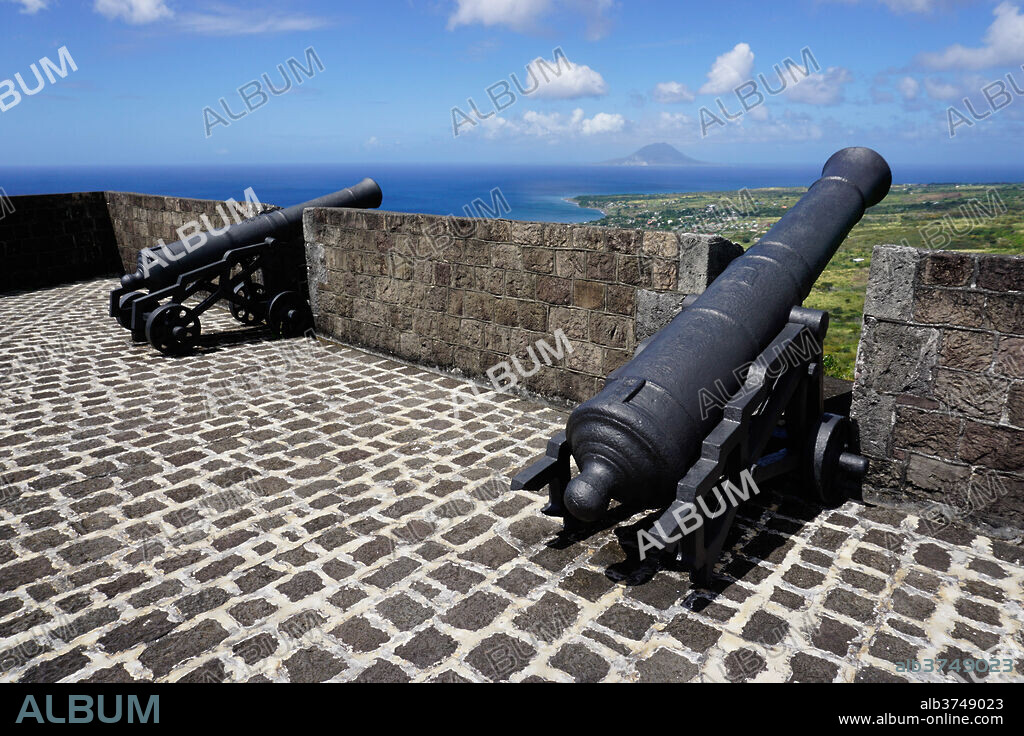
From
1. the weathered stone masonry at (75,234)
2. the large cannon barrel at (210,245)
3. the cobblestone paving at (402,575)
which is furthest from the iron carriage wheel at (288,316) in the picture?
the weathered stone masonry at (75,234)

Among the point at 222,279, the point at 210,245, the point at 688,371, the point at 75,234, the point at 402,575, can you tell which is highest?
the point at 75,234

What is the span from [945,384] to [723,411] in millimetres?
1430

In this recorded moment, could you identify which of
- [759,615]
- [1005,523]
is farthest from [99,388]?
[1005,523]

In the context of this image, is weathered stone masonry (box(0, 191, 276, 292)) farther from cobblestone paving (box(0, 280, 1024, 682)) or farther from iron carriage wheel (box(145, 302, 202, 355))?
cobblestone paving (box(0, 280, 1024, 682))

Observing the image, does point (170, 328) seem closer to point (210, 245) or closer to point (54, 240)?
point (210, 245)

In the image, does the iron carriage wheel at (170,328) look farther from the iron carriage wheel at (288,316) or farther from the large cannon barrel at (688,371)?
the large cannon barrel at (688,371)

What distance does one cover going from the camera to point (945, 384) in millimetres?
3941

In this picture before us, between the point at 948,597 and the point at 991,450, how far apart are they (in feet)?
3.22

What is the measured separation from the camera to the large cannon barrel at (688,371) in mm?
3240

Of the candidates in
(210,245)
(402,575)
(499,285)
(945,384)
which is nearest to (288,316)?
(210,245)

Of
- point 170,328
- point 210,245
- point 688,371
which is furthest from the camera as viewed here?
→ point 210,245

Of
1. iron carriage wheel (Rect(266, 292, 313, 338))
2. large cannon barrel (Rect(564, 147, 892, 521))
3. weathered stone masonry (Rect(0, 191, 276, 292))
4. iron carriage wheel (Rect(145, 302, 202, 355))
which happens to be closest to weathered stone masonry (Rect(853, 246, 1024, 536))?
large cannon barrel (Rect(564, 147, 892, 521))

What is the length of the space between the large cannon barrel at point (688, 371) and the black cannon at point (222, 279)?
19.6ft
